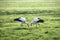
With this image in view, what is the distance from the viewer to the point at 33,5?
313 centimetres

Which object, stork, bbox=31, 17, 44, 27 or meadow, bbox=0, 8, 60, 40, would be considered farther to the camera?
stork, bbox=31, 17, 44, 27

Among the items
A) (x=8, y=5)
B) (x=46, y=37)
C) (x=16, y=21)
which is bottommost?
(x=46, y=37)

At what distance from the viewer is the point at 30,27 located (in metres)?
2.45

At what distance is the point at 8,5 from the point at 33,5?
1.60ft

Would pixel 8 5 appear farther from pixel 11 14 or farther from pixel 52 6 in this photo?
pixel 52 6

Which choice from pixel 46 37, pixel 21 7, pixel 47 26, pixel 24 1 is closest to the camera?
pixel 46 37

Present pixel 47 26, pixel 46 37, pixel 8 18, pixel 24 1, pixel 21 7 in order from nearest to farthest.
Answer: pixel 46 37, pixel 47 26, pixel 8 18, pixel 21 7, pixel 24 1

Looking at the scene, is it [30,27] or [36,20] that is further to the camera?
[36,20]

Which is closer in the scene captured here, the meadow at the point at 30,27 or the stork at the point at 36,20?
the meadow at the point at 30,27

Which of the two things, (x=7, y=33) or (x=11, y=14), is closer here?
(x=7, y=33)

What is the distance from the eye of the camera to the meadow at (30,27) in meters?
2.25

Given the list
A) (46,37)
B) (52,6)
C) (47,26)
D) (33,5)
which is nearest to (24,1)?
(33,5)

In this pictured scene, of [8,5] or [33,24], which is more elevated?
[8,5]

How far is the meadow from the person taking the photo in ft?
7.38
